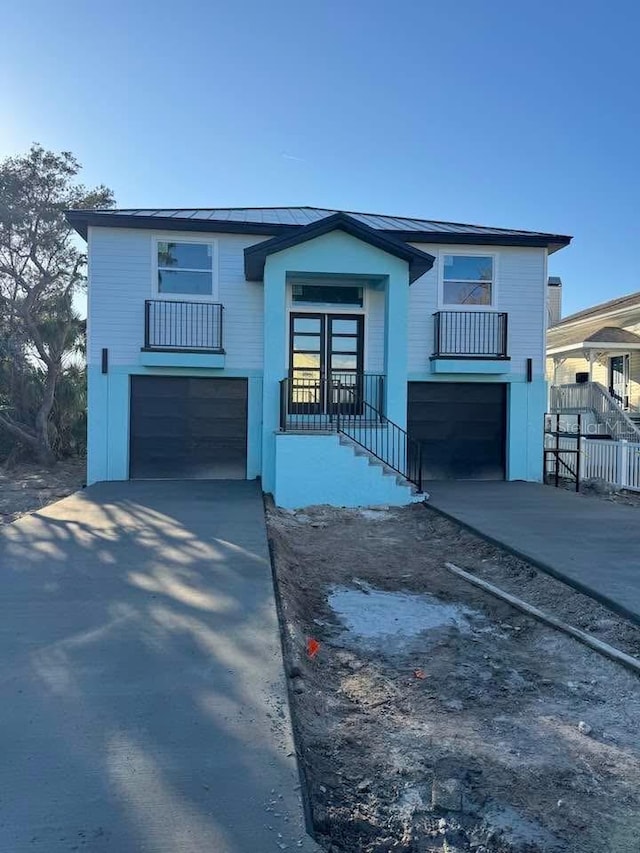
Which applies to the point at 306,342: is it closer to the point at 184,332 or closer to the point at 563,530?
the point at 184,332

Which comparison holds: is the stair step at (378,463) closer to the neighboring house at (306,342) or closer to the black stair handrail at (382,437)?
the neighboring house at (306,342)

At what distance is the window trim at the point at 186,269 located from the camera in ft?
40.3

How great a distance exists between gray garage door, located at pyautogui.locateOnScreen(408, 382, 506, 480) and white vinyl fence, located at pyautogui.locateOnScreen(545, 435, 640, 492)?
2.05m

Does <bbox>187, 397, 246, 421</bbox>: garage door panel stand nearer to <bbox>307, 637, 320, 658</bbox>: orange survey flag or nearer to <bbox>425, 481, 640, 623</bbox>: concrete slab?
<bbox>425, 481, 640, 623</bbox>: concrete slab

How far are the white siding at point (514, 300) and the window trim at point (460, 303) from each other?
23 millimetres

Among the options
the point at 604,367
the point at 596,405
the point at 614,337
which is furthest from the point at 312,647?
the point at 604,367

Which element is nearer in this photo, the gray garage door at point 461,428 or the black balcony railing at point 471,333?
the black balcony railing at point 471,333

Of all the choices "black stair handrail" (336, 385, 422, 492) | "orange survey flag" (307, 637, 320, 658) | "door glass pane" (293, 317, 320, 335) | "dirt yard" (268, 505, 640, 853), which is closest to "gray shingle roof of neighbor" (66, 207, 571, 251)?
"door glass pane" (293, 317, 320, 335)

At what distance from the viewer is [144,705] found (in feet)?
10.5

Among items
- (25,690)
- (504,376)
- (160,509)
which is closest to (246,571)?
(25,690)

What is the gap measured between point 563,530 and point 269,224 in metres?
8.62

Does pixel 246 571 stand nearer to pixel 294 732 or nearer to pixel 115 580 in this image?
pixel 115 580

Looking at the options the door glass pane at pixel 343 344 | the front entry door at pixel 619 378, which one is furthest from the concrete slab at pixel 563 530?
the front entry door at pixel 619 378

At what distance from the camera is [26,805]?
2.38m
